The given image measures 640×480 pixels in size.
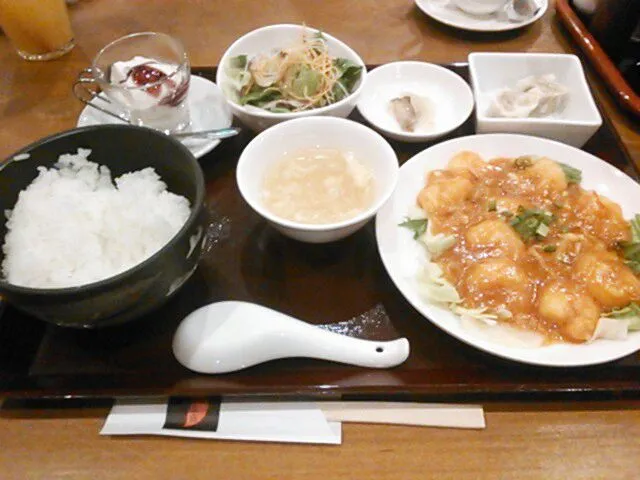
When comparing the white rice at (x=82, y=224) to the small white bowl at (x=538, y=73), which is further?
the small white bowl at (x=538, y=73)

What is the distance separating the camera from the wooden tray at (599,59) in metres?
1.87

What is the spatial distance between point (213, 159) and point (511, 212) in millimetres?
956

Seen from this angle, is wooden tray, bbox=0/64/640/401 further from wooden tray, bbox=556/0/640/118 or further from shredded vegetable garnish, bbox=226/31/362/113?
wooden tray, bbox=556/0/640/118

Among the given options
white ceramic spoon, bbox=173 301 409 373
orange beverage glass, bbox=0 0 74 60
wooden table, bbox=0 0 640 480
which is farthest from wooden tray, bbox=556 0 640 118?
orange beverage glass, bbox=0 0 74 60

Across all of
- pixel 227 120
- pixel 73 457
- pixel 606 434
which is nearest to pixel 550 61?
pixel 227 120

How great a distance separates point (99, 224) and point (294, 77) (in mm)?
896

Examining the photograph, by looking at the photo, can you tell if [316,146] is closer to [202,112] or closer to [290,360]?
[202,112]

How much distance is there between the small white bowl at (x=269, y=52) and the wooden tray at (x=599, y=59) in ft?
3.10

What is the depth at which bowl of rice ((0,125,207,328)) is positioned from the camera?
1061 millimetres

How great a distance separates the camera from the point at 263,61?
6.20 feet

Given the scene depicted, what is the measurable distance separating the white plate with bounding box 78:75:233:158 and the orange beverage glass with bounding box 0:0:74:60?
60 centimetres

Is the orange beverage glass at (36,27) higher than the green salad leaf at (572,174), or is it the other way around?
the orange beverage glass at (36,27)

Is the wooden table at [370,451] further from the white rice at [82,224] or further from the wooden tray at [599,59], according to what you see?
the wooden tray at [599,59]

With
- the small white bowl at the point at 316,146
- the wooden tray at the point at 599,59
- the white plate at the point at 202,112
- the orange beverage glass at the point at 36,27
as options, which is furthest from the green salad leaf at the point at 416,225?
the orange beverage glass at the point at 36,27
